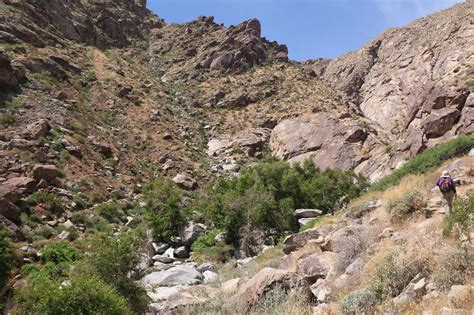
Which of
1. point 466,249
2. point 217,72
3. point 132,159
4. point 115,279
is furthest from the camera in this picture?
point 217,72

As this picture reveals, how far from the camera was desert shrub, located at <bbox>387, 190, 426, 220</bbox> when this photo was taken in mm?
10734

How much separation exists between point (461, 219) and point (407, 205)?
10.8 ft

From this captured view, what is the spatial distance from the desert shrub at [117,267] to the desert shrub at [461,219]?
773 centimetres

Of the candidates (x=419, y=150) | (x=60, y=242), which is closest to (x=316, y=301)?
(x=60, y=242)

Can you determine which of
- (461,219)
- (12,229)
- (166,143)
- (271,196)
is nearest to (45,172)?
(12,229)

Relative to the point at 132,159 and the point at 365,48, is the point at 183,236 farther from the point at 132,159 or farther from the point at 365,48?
the point at 365,48

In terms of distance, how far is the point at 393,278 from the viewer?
688 centimetres

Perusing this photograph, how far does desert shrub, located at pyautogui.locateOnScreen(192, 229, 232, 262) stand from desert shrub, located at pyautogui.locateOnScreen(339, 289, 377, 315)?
518 inches

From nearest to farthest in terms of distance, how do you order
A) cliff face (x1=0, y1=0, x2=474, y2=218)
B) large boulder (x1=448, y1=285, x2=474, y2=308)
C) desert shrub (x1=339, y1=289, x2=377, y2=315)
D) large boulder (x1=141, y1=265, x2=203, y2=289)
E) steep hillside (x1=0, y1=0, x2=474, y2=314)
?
large boulder (x1=448, y1=285, x2=474, y2=308)
desert shrub (x1=339, y1=289, x2=377, y2=315)
large boulder (x1=141, y1=265, x2=203, y2=289)
steep hillside (x1=0, y1=0, x2=474, y2=314)
cliff face (x1=0, y1=0, x2=474, y2=218)

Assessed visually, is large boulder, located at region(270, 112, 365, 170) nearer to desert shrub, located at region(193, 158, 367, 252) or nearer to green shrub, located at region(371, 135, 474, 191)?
desert shrub, located at region(193, 158, 367, 252)

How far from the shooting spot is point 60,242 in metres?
19.3

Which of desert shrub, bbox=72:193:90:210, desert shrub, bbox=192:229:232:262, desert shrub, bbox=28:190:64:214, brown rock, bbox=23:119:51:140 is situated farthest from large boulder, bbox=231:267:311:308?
brown rock, bbox=23:119:51:140

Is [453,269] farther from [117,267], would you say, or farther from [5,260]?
[5,260]

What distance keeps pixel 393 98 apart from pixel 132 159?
47131mm
